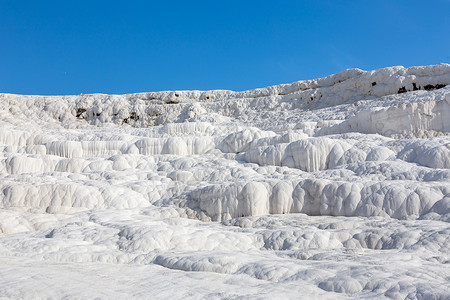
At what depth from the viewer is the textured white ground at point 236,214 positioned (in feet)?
14.6

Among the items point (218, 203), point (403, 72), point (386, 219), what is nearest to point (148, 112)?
point (403, 72)

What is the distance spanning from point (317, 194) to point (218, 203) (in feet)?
8.94

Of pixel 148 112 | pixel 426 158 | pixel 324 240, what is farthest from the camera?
pixel 148 112

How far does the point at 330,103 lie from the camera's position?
106 feet

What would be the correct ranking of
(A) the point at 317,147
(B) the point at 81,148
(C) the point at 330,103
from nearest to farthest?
1. (A) the point at 317,147
2. (B) the point at 81,148
3. (C) the point at 330,103

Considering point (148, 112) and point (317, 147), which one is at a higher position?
point (148, 112)

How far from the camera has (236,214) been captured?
10.9 meters

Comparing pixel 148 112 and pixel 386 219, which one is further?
pixel 148 112

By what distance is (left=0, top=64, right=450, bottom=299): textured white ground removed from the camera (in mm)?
4453

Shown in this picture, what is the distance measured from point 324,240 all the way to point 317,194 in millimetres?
3099

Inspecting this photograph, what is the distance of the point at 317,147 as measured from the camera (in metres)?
15.2

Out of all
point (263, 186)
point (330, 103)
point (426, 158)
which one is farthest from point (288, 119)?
point (263, 186)

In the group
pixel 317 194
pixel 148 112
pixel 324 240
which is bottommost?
pixel 324 240

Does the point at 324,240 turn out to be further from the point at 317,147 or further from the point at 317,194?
the point at 317,147
